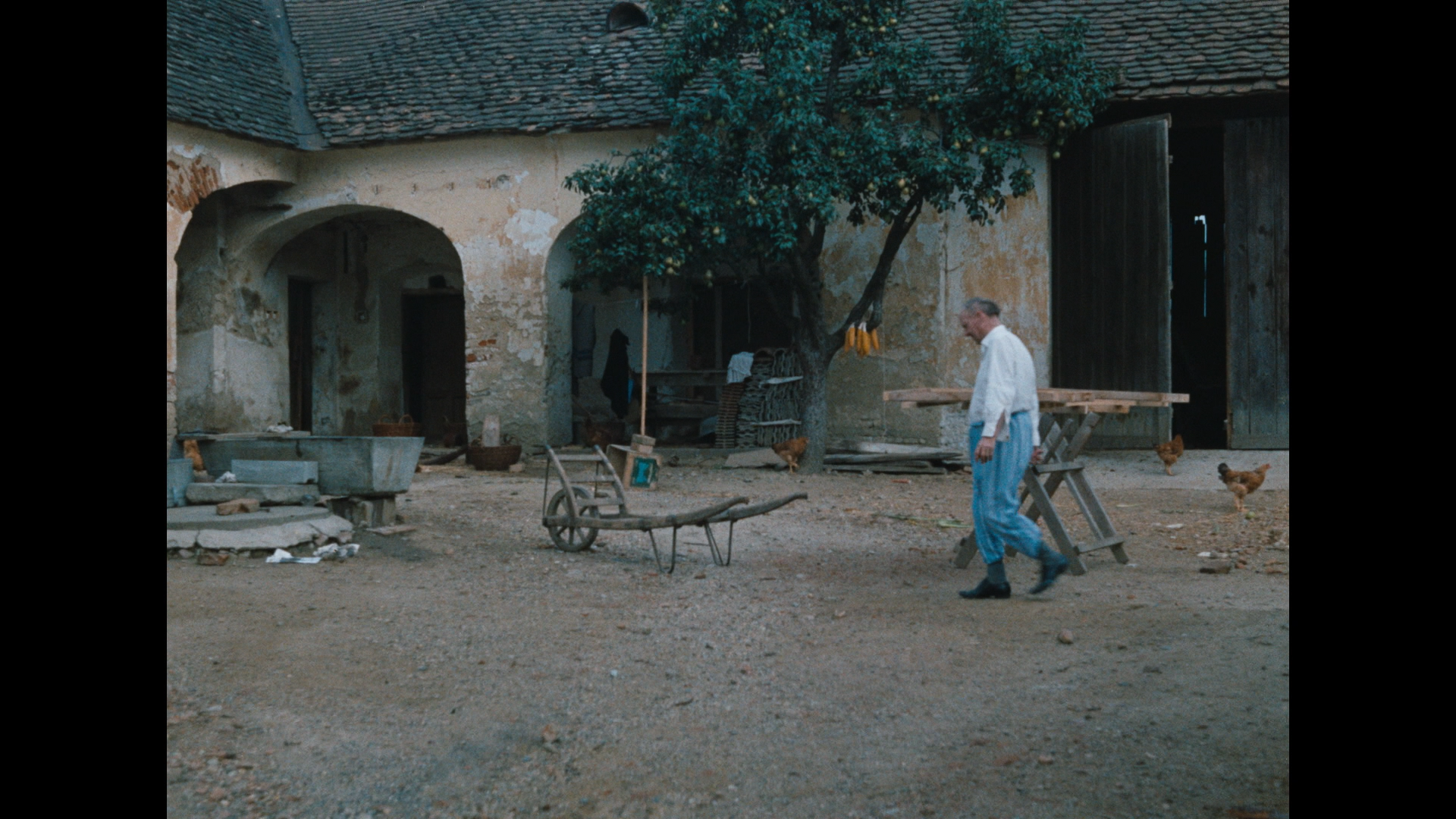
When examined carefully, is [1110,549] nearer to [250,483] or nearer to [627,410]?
[250,483]

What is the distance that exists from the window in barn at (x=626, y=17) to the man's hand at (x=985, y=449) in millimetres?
10869

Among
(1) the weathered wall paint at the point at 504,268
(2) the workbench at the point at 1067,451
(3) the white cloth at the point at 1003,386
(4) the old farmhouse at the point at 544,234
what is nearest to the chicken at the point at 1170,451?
(4) the old farmhouse at the point at 544,234

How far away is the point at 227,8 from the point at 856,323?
9.99m

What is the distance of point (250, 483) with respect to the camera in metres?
8.32

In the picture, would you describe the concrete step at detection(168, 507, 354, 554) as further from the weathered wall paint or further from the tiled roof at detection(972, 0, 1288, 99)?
the tiled roof at detection(972, 0, 1288, 99)

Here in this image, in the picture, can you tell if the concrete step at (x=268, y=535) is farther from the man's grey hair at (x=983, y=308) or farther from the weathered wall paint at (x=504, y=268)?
the weathered wall paint at (x=504, y=268)

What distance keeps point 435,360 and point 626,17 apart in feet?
20.1

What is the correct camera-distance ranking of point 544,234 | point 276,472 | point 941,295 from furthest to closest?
point 544,234 → point 941,295 → point 276,472

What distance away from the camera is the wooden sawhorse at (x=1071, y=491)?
6594 mm

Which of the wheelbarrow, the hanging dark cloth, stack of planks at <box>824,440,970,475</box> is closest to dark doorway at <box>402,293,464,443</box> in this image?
the hanging dark cloth

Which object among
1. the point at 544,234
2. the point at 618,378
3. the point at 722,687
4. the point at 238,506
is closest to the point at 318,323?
the point at 618,378

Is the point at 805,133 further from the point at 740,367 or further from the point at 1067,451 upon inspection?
the point at 1067,451

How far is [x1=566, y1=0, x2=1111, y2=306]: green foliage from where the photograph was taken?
36.4 ft

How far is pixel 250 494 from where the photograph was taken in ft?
26.5
